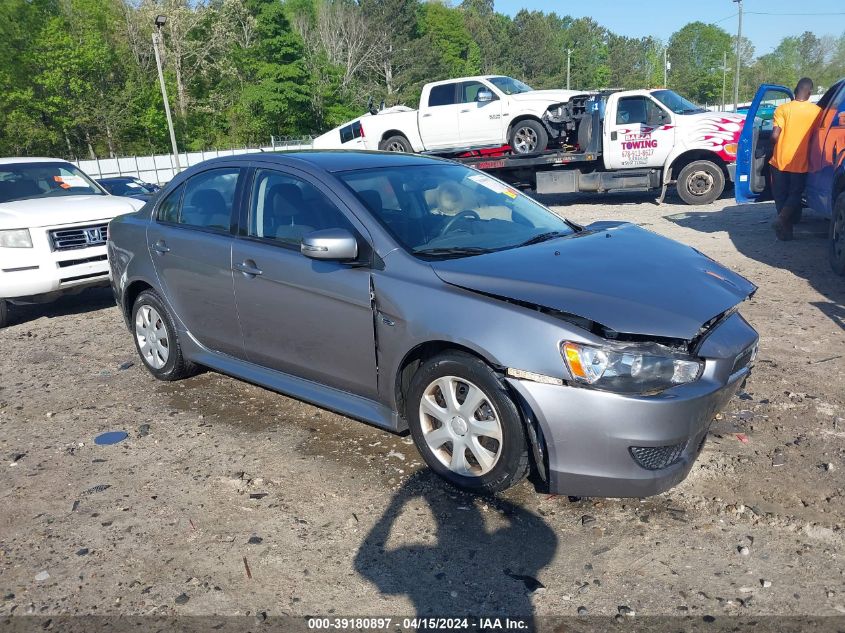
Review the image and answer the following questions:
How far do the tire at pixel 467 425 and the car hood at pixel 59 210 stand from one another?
553 cm

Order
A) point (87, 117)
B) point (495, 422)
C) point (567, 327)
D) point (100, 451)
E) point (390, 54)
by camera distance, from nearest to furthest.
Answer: point (567, 327) < point (495, 422) < point (100, 451) < point (87, 117) < point (390, 54)

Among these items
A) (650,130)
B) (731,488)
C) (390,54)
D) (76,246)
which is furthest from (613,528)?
(390,54)

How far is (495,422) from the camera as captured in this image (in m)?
3.25

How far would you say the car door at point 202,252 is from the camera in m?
4.53

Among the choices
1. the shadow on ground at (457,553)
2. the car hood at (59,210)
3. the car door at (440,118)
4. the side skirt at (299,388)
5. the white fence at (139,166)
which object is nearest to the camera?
the shadow on ground at (457,553)

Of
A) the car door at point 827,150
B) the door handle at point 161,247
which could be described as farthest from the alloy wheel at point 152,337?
the car door at point 827,150

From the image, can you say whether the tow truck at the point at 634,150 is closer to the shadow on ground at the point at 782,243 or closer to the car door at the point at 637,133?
the car door at the point at 637,133

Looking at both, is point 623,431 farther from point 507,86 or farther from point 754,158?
point 507,86

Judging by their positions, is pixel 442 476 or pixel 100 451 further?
pixel 100 451

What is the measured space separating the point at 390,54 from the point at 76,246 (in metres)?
62.7

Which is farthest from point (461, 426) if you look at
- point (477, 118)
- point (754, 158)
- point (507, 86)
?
point (507, 86)

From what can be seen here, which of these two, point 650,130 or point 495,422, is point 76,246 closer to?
point 495,422

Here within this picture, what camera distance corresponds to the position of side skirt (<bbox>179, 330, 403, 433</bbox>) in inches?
149

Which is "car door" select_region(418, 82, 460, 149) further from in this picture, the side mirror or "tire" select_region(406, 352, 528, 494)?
"tire" select_region(406, 352, 528, 494)
